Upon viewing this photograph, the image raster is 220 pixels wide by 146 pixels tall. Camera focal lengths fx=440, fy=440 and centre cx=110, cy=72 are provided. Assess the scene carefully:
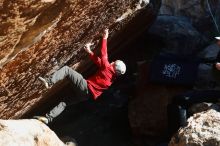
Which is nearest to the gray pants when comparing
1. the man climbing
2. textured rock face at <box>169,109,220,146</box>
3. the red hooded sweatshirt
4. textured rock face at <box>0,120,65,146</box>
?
the man climbing

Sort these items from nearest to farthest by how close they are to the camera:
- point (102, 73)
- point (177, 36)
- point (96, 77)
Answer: point (102, 73), point (96, 77), point (177, 36)

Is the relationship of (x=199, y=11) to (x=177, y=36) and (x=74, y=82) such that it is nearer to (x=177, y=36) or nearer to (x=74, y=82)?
(x=177, y=36)

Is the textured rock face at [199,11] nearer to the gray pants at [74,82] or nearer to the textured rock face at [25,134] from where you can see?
the gray pants at [74,82]

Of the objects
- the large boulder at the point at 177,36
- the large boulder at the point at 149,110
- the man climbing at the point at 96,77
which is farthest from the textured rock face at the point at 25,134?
the large boulder at the point at 177,36

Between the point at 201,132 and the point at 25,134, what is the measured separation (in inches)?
84.5

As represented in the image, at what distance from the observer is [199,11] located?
13570 millimetres

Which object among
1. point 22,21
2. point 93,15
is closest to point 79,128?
point 93,15

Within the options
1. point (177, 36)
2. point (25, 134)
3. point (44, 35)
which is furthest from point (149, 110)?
point (44, 35)

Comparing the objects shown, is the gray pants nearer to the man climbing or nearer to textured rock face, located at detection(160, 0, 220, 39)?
the man climbing

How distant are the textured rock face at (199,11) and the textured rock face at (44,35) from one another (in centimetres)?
422

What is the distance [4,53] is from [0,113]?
221 centimetres

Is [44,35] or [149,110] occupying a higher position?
[44,35]

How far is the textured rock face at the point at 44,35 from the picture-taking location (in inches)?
176

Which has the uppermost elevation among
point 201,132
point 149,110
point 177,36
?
point 201,132
